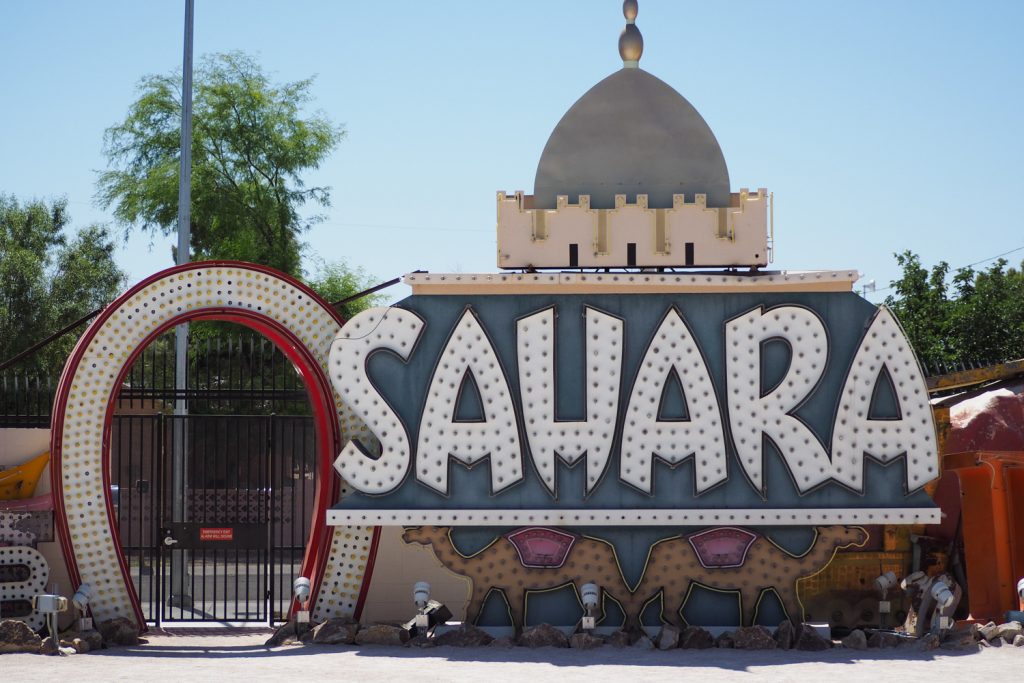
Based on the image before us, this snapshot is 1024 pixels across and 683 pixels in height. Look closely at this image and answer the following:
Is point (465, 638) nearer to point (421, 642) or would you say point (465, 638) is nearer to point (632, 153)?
point (421, 642)

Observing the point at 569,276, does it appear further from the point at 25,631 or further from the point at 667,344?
the point at 25,631

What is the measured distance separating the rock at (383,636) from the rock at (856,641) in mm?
4173

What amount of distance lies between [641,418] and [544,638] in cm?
228

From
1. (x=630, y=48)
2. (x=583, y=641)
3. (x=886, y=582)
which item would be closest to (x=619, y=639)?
(x=583, y=641)

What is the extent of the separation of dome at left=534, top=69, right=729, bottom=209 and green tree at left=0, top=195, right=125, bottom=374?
16.6 metres

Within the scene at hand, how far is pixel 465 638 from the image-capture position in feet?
40.2

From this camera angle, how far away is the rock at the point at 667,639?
11977 mm

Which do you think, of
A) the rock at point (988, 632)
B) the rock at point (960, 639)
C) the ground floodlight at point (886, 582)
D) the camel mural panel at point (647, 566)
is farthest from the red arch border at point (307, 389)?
the rock at point (988, 632)

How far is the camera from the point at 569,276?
41.6ft

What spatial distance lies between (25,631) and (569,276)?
20.1ft

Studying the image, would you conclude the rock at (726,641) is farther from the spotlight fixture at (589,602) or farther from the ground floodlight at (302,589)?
the ground floodlight at (302,589)

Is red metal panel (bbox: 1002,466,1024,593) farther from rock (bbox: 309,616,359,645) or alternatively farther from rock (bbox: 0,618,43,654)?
rock (bbox: 0,618,43,654)

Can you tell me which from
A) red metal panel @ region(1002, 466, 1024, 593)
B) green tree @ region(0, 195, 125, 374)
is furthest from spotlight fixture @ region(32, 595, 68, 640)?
green tree @ region(0, 195, 125, 374)

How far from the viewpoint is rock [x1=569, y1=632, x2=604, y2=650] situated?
39.3 ft
